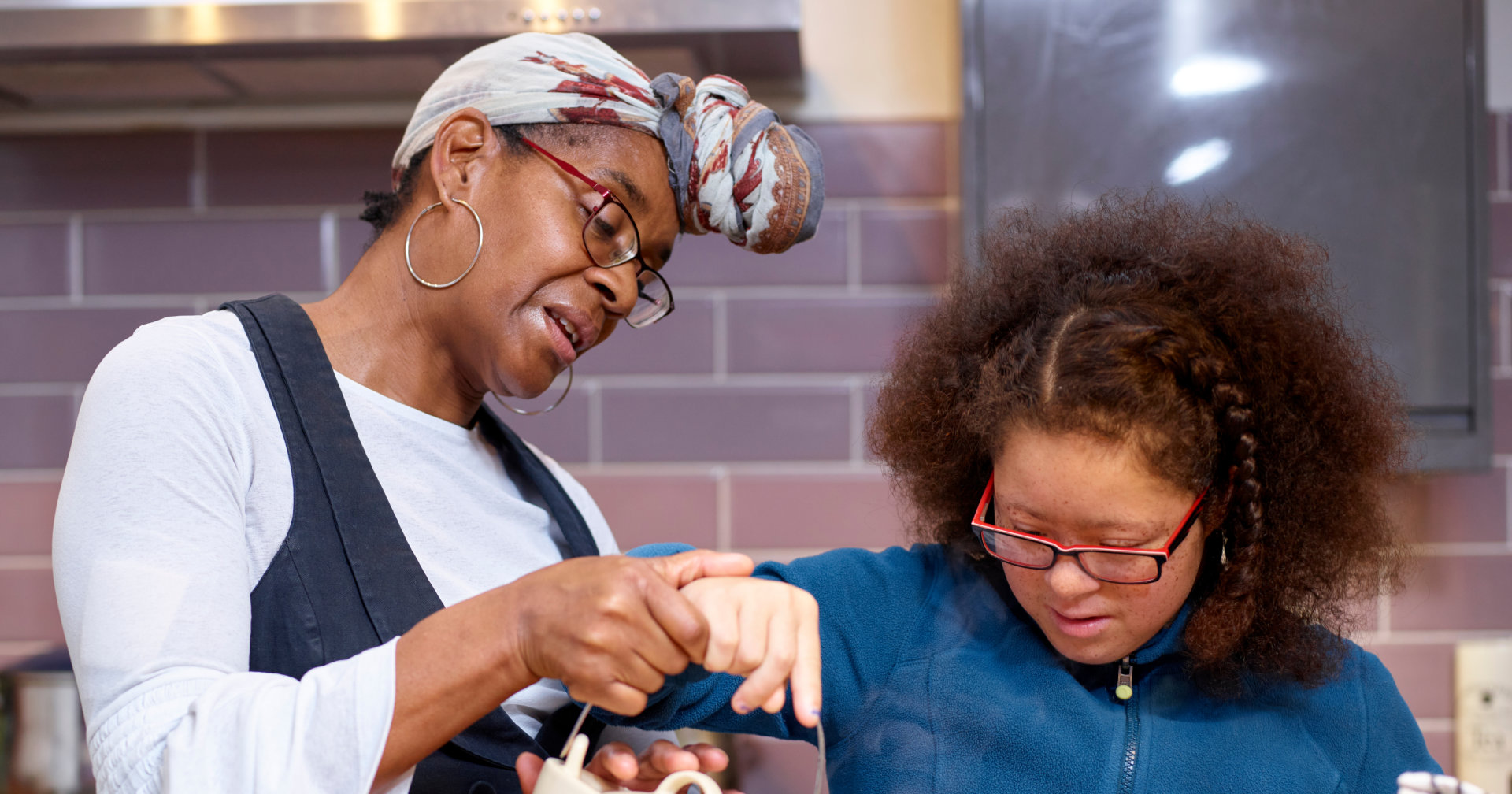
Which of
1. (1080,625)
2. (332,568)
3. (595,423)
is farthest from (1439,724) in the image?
(332,568)

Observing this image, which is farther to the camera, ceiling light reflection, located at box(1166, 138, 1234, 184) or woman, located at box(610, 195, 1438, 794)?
ceiling light reflection, located at box(1166, 138, 1234, 184)

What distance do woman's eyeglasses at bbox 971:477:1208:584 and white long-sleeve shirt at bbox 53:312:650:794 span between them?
17.7 inches

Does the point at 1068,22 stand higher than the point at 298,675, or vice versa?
the point at 1068,22

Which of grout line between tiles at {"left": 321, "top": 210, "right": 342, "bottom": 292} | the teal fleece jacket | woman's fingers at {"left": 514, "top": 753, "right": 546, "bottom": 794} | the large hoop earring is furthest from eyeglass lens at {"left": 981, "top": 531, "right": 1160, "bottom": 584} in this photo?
grout line between tiles at {"left": 321, "top": 210, "right": 342, "bottom": 292}

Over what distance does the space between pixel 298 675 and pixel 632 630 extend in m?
0.33

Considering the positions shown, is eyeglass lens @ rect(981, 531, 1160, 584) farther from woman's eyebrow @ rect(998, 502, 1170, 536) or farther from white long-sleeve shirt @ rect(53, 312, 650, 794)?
white long-sleeve shirt @ rect(53, 312, 650, 794)

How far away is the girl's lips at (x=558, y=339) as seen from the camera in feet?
3.02

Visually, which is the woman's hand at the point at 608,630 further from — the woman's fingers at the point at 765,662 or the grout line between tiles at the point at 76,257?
the grout line between tiles at the point at 76,257

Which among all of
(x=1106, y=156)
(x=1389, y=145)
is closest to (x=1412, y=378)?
(x=1389, y=145)

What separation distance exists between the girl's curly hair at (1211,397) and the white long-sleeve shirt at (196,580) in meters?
0.50

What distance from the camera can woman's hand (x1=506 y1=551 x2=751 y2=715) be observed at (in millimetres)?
605

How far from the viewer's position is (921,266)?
5.20ft

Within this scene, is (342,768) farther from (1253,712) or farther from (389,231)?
(1253,712)

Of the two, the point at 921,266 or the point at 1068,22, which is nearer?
the point at 1068,22
